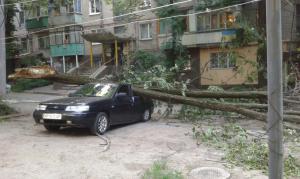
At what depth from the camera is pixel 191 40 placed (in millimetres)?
28047

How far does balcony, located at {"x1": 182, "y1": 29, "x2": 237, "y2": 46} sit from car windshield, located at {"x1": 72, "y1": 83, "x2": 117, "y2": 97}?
14469mm

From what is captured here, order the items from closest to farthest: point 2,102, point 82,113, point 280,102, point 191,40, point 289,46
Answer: point 280,102, point 82,113, point 2,102, point 289,46, point 191,40

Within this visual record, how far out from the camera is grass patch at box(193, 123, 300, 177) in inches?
292

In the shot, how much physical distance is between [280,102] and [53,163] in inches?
229

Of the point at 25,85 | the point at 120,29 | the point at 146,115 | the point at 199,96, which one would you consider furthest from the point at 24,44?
the point at 199,96

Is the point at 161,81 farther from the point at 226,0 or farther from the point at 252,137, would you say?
the point at 226,0

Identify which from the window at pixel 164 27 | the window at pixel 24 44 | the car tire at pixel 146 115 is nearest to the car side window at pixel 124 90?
the car tire at pixel 146 115

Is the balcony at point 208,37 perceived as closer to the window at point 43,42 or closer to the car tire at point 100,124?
the car tire at point 100,124

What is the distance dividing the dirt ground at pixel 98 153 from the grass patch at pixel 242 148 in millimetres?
296

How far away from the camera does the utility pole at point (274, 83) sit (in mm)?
2756

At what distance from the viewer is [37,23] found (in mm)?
40438

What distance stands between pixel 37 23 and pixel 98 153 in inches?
1353

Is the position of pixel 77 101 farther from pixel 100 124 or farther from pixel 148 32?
pixel 148 32

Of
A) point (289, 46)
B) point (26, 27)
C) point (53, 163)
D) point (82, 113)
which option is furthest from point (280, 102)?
point (26, 27)
